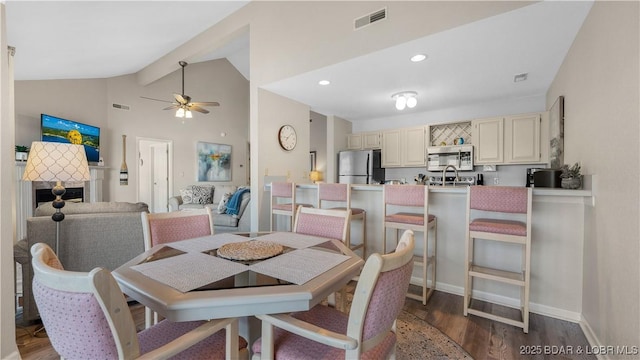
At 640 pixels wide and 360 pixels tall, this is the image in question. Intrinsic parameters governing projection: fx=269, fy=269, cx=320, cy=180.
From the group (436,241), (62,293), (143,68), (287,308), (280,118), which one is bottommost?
(436,241)

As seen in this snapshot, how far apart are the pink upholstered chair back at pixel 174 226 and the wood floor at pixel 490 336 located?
83 centimetres

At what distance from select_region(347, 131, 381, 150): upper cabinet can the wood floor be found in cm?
360

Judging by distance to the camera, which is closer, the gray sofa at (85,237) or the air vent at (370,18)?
the gray sofa at (85,237)

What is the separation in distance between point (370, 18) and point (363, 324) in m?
2.68

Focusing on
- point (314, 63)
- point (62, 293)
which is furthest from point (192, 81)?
point (62, 293)

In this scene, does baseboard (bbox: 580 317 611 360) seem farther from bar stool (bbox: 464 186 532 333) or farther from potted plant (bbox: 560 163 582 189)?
potted plant (bbox: 560 163 582 189)

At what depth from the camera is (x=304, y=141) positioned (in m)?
4.45

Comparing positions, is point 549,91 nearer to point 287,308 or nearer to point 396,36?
point 396,36

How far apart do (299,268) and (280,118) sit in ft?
10.4

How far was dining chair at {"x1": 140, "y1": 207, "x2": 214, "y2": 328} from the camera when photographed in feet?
5.43

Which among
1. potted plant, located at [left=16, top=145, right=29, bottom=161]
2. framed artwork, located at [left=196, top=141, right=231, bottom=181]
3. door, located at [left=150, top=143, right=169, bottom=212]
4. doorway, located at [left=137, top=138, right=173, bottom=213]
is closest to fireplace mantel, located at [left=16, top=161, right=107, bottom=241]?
potted plant, located at [left=16, top=145, right=29, bottom=161]

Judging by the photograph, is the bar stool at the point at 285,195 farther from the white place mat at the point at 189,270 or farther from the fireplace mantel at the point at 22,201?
the fireplace mantel at the point at 22,201

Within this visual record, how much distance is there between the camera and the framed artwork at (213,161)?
694 centimetres

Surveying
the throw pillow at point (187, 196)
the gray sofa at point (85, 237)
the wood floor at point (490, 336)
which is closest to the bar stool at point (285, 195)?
the gray sofa at point (85, 237)
